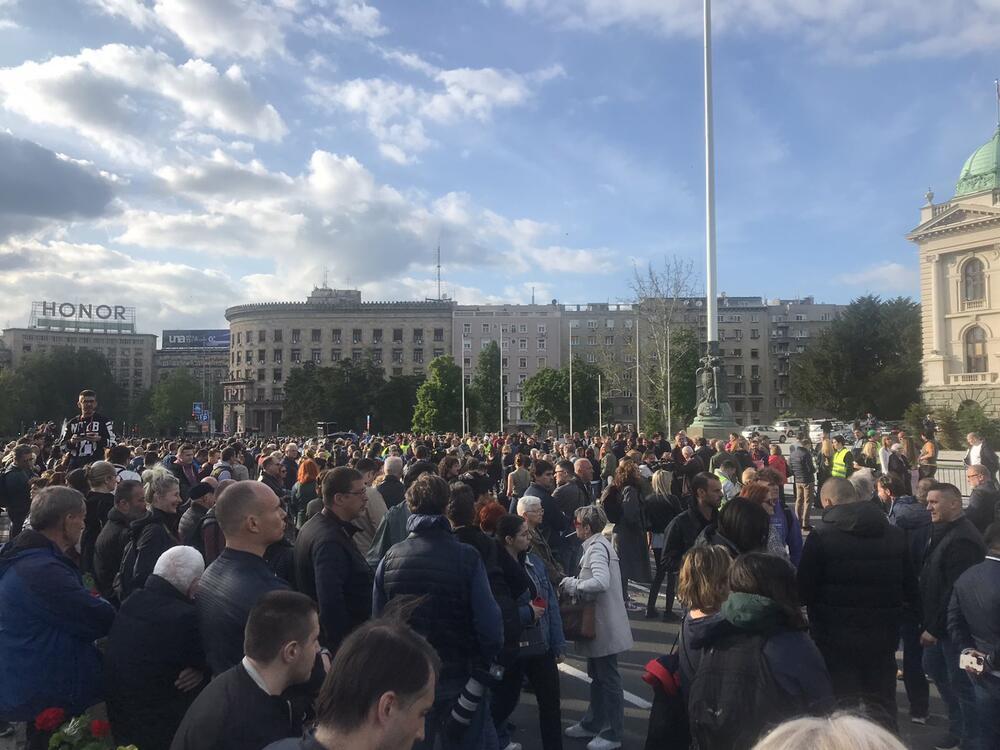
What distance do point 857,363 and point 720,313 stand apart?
1585 inches

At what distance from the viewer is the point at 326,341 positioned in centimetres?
10231

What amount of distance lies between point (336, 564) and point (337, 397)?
69125mm

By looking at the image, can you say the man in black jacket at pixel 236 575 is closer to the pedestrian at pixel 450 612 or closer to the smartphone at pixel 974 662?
the pedestrian at pixel 450 612

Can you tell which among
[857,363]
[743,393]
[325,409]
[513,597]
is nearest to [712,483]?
[513,597]

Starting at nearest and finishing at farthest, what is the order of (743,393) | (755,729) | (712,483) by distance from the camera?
1. (755,729)
2. (712,483)
3. (743,393)

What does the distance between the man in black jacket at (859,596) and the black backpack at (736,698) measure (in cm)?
210

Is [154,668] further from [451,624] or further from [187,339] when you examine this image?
[187,339]

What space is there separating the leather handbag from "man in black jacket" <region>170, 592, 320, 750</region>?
3.04 metres

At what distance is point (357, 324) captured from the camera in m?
102

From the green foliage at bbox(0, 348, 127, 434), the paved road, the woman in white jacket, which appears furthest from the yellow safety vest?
the green foliage at bbox(0, 348, 127, 434)

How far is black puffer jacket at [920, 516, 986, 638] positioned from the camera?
17.5 feet

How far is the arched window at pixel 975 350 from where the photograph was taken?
2064 inches

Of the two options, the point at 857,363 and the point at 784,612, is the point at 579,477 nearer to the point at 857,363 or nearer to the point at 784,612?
the point at 784,612

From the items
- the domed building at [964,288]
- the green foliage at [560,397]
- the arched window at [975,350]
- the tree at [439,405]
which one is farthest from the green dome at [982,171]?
the tree at [439,405]
